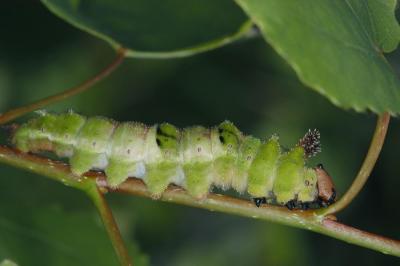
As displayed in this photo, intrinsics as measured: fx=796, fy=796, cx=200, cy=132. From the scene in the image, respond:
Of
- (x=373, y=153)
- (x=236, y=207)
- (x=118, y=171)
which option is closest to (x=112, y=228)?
(x=236, y=207)

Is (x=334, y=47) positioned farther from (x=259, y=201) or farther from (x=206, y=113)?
(x=206, y=113)

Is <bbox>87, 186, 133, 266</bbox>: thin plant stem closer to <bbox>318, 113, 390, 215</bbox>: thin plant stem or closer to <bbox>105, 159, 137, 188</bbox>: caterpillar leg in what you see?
<bbox>105, 159, 137, 188</bbox>: caterpillar leg

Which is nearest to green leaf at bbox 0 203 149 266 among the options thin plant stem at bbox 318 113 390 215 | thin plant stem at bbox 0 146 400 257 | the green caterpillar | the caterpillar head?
the green caterpillar

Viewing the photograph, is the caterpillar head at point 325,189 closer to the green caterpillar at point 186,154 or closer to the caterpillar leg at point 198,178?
the green caterpillar at point 186,154

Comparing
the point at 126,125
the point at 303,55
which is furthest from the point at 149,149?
the point at 303,55

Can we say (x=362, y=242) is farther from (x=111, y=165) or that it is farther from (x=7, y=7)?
(x=7, y=7)

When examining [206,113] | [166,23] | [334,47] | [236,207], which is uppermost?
[206,113]
